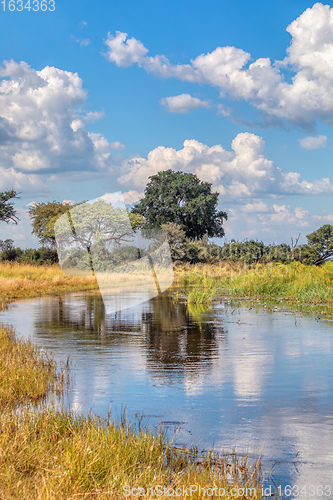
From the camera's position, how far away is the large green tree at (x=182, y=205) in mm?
62344

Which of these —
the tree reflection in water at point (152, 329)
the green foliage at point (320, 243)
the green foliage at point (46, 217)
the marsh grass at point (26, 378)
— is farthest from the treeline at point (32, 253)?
the marsh grass at point (26, 378)

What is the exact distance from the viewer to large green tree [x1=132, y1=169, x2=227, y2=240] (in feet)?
205

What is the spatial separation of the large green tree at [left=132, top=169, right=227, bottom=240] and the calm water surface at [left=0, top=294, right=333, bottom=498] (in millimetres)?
43291

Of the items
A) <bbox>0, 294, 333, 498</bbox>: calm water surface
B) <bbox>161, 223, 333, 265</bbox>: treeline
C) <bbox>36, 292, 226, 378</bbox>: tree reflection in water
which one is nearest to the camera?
<bbox>0, 294, 333, 498</bbox>: calm water surface

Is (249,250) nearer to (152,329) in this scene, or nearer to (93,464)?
(152,329)

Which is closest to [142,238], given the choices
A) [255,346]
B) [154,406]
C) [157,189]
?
[157,189]

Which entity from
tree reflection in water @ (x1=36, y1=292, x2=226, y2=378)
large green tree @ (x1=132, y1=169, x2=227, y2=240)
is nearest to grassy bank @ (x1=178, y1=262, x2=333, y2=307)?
tree reflection in water @ (x1=36, y1=292, x2=226, y2=378)

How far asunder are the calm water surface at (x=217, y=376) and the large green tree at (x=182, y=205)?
43291mm

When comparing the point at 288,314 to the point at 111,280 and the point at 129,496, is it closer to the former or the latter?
the point at 129,496

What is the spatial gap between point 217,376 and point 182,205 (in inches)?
2136

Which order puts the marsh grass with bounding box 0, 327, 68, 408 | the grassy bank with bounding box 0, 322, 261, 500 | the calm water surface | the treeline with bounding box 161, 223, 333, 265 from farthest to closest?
1. the treeline with bounding box 161, 223, 333, 265
2. the marsh grass with bounding box 0, 327, 68, 408
3. the calm water surface
4. the grassy bank with bounding box 0, 322, 261, 500

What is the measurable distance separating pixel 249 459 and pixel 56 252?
57.9 metres

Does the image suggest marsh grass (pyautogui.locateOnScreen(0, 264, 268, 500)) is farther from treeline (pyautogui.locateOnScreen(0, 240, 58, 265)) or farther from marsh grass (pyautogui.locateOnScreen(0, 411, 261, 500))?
treeline (pyautogui.locateOnScreen(0, 240, 58, 265))

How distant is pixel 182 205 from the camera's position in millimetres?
63562
